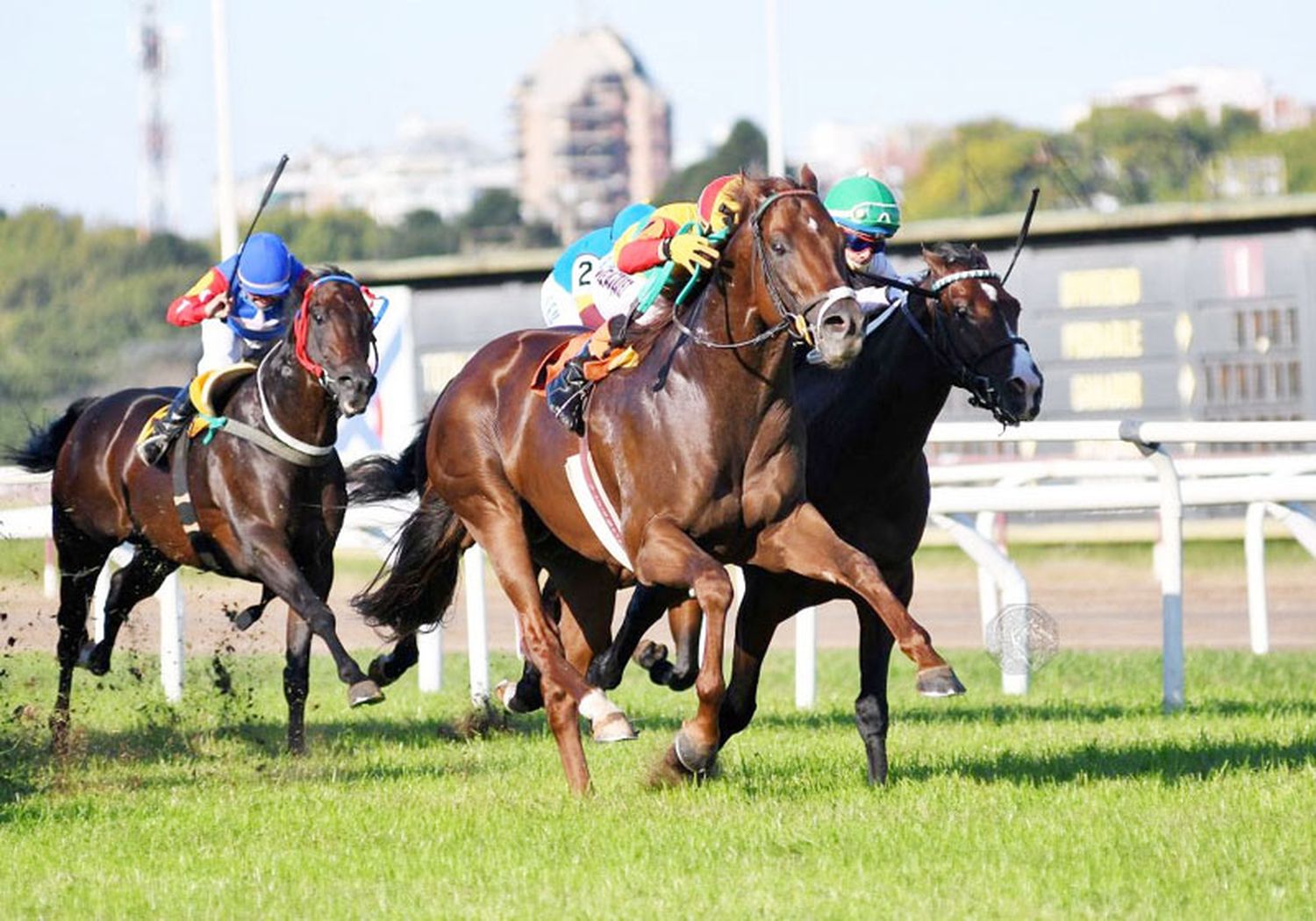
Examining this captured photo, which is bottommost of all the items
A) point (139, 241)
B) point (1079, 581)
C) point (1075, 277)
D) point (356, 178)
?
point (1079, 581)

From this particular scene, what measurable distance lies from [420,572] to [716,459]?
6.32 ft

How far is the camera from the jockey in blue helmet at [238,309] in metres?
8.12

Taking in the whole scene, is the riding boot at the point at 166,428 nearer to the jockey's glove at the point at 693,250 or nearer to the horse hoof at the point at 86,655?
the horse hoof at the point at 86,655

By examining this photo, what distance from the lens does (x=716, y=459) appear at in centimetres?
572

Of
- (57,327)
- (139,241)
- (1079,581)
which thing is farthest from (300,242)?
(1079,581)

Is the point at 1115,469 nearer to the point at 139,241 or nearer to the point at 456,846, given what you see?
the point at 456,846

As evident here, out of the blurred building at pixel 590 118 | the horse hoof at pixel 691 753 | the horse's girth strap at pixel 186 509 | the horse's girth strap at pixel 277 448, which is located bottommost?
the horse hoof at pixel 691 753

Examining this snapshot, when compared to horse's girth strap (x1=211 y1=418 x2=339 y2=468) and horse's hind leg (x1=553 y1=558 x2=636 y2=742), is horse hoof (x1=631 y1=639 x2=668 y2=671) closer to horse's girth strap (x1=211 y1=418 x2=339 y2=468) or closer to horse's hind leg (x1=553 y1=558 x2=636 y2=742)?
A: horse's hind leg (x1=553 y1=558 x2=636 y2=742)

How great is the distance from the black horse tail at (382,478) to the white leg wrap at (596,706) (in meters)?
1.83

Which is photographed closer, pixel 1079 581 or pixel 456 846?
pixel 456 846

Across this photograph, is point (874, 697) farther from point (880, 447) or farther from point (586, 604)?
point (586, 604)

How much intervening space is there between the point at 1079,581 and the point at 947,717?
9042mm

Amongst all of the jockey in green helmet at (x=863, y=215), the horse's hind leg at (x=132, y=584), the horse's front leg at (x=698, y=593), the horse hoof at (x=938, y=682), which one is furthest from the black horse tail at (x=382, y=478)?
the horse hoof at (x=938, y=682)

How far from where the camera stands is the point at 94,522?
347 inches
